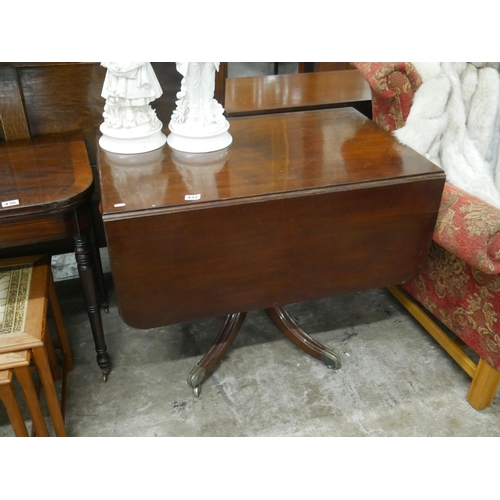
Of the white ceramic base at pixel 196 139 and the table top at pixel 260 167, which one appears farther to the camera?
the white ceramic base at pixel 196 139

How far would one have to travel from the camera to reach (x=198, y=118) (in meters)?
1.41

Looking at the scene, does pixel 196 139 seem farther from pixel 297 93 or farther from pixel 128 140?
pixel 297 93

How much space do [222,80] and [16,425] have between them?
46.8 inches

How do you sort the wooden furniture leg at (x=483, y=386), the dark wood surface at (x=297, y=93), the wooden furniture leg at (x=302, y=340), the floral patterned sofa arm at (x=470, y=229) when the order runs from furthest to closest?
the dark wood surface at (x=297, y=93) < the wooden furniture leg at (x=302, y=340) < the wooden furniture leg at (x=483, y=386) < the floral patterned sofa arm at (x=470, y=229)

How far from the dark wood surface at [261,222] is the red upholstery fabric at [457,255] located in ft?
0.27

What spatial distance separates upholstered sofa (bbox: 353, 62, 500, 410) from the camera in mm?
1354

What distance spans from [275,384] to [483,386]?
2.12ft

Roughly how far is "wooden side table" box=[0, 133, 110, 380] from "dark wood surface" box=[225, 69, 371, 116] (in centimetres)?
60

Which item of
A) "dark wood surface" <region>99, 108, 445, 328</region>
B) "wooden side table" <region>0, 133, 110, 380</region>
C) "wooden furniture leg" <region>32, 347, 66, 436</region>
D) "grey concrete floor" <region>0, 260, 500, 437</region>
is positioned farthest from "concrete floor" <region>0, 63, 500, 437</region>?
"dark wood surface" <region>99, 108, 445, 328</region>

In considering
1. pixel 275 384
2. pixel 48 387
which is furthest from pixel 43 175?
pixel 275 384

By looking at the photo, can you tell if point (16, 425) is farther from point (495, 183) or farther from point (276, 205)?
point (495, 183)

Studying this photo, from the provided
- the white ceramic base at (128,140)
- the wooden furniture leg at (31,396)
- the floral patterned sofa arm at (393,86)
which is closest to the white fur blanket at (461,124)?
the floral patterned sofa arm at (393,86)

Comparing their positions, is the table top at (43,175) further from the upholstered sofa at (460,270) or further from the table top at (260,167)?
the upholstered sofa at (460,270)

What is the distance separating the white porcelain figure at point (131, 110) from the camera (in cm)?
133
